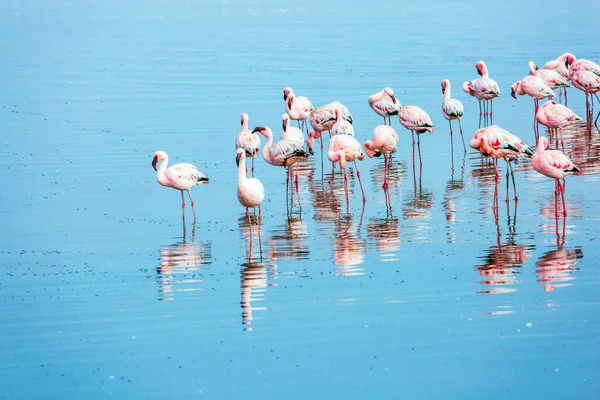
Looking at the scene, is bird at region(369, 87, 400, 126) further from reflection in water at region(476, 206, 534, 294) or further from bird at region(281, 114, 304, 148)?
reflection in water at region(476, 206, 534, 294)

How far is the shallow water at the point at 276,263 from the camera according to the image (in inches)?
380

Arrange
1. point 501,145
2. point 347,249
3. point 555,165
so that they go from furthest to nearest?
point 501,145 < point 555,165 < point 347,249

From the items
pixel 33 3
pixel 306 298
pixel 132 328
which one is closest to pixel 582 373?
pixel 306 298

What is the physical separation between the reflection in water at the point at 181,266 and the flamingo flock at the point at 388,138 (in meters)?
0.83

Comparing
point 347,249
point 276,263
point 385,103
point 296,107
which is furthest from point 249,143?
point 276,263

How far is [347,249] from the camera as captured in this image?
44.8 feet

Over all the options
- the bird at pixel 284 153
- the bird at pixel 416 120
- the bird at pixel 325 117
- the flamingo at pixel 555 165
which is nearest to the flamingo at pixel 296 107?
the bird at pixel 325 117

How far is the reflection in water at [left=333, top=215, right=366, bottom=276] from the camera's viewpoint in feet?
41.8

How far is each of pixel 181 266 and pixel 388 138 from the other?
6.05 m

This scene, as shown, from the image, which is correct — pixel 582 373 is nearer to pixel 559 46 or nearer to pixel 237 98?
pixel 237 98

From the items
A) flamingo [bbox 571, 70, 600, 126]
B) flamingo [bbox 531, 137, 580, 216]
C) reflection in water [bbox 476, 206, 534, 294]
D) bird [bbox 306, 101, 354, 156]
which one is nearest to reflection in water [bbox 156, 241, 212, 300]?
reflection in water [bbox 476, 206, 534, 294]

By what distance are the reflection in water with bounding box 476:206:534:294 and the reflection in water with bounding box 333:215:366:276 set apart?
1.44 m

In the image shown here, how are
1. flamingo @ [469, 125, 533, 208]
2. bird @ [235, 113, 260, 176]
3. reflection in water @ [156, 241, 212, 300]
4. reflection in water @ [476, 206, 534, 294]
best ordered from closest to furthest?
1. reflection in water @ [476, 206, 534, 294]
2. reflection in water @ [156, 241, 212, 300]
3. flamingo @ [469, 125, 533, 208]
4. bird @ [235, 113, 260, 176]

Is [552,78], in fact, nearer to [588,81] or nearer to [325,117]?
[588,81]
